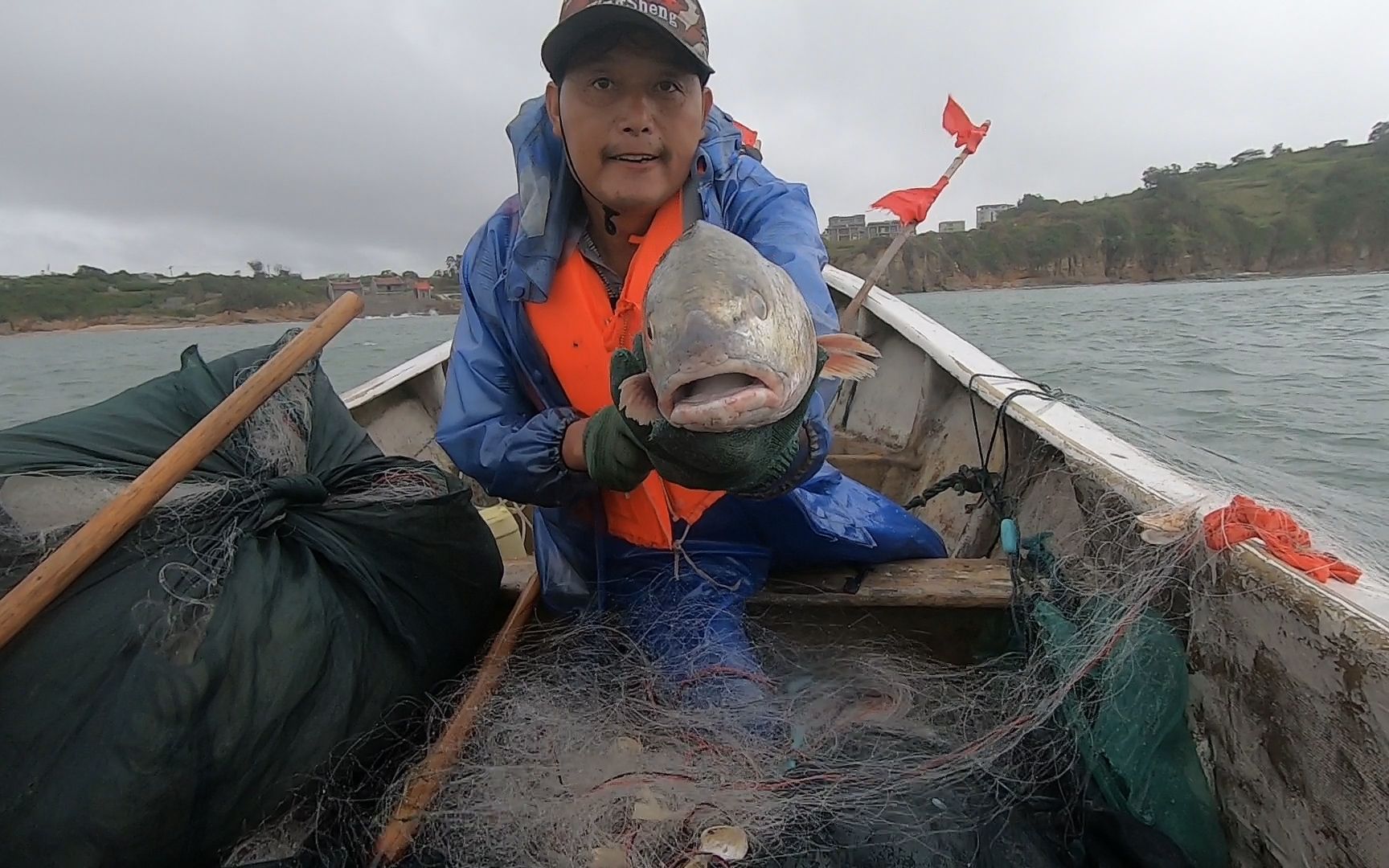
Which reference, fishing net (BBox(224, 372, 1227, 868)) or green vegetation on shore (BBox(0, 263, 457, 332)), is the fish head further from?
green vegetation on shore (BBox(0, 263, 457, 332))

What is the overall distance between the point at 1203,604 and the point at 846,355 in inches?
42.2

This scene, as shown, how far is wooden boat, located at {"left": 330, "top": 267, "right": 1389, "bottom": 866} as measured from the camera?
4.93 feet

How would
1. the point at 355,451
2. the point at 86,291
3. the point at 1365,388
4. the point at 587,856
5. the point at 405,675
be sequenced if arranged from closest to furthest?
1. the point at 587,856
2. the point at 405,675
3. the point at 355,451
4. the point at 1365,388
5. the point at 86,291

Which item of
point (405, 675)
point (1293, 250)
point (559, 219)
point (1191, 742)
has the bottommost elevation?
point (1293, 250)

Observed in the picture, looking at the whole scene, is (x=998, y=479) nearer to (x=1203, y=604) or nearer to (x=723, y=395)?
(x=1203, y=604)

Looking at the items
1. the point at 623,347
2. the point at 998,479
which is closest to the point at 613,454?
the point at 623,347

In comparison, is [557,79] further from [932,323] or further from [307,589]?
[932,323]

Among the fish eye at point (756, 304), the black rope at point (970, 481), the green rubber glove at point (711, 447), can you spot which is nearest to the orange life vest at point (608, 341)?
the green rubber glove at point (711, 447)

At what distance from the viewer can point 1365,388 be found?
9.66 m

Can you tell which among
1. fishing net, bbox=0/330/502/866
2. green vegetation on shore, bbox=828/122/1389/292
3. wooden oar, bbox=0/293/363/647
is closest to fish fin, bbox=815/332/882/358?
fishing net, bbox=0/330/502/866

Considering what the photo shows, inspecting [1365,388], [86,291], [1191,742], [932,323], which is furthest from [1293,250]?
[86,291]

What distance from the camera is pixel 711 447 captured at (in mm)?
1655

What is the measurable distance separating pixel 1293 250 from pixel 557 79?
70775 mm

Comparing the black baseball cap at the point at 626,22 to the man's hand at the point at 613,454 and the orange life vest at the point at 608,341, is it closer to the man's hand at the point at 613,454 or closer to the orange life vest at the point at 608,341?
the orange life vest at the point at 608,341
